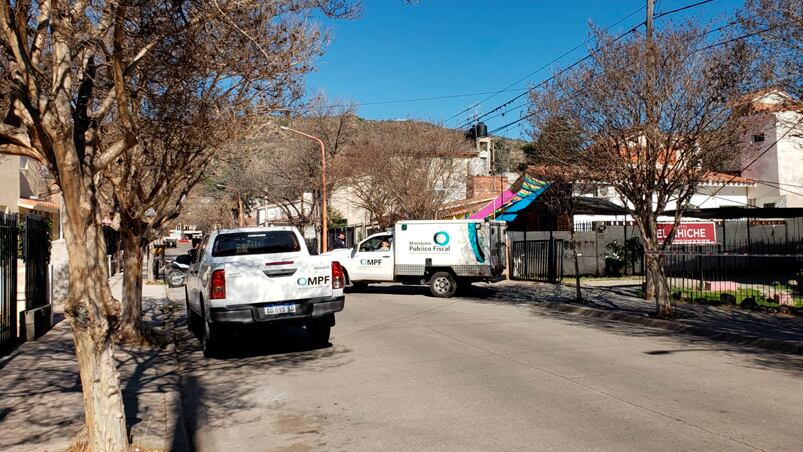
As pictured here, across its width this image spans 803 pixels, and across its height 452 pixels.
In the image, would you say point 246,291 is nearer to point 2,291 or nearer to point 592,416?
point 2,291

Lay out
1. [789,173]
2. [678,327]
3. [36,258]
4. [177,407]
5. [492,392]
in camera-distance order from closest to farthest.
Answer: [177,407] < [492,392] < [36,258] < [678,327] < [789,173]

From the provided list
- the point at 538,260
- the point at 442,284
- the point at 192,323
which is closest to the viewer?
the point at 192,323

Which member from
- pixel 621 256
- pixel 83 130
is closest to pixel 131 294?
pixel 83 130

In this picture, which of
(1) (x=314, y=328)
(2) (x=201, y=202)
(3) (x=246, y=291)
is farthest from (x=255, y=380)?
(2) (x=201, y=202)

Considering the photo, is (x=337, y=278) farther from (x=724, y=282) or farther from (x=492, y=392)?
(x=724, y=282)

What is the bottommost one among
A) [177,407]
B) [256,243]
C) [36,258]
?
[177,407]

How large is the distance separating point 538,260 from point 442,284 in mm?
6556

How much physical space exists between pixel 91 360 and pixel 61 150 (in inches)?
63.6

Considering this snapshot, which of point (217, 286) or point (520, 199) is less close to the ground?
point (520, 199)

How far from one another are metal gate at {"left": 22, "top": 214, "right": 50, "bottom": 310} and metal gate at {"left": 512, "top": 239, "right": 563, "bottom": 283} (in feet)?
55.8

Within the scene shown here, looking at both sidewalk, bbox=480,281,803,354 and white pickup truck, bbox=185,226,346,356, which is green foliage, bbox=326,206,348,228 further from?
white pickup truck, bbox=185,226,346,356

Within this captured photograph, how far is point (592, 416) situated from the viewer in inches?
253

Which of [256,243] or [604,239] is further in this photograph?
[604,239]

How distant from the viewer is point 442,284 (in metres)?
20.4
